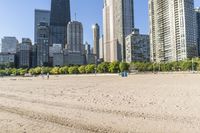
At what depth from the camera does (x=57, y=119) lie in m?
13.3

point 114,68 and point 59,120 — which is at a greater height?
point 114,68

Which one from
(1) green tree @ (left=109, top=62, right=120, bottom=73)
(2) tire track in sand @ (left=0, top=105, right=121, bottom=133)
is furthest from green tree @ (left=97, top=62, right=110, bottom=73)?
(2) tire track in sand @ (left=0, top=105, right=121, bottom=133)

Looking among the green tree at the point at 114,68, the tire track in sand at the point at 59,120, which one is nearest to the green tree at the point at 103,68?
the green tree at the point at 114,68

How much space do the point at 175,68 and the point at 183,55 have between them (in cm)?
4814

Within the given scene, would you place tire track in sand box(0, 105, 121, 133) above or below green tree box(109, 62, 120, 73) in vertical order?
below

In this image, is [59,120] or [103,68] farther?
[103,68]

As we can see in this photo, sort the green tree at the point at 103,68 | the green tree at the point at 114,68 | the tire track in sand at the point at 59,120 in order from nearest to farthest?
the tire track in sand at the point at 59,120 → the green tree at the point at 114,68 → the green tree at the point at 103,68

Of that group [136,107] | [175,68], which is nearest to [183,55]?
[175,68]

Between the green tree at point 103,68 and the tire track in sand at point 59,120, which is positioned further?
the green tree at point 103,68

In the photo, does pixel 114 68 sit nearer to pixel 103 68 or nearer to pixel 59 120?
pixel 103 68

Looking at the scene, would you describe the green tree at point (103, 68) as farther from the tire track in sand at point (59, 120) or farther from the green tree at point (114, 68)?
the tire track in sand at point (59, 120)

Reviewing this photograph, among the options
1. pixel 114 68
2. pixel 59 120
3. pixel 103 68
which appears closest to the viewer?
pixel 59 120

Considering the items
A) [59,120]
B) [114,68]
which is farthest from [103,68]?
[59,120]

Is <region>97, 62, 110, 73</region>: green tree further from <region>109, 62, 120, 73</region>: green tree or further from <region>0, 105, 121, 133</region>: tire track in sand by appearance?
<region>0, 105, 121, 133</region>: tire track in sand
